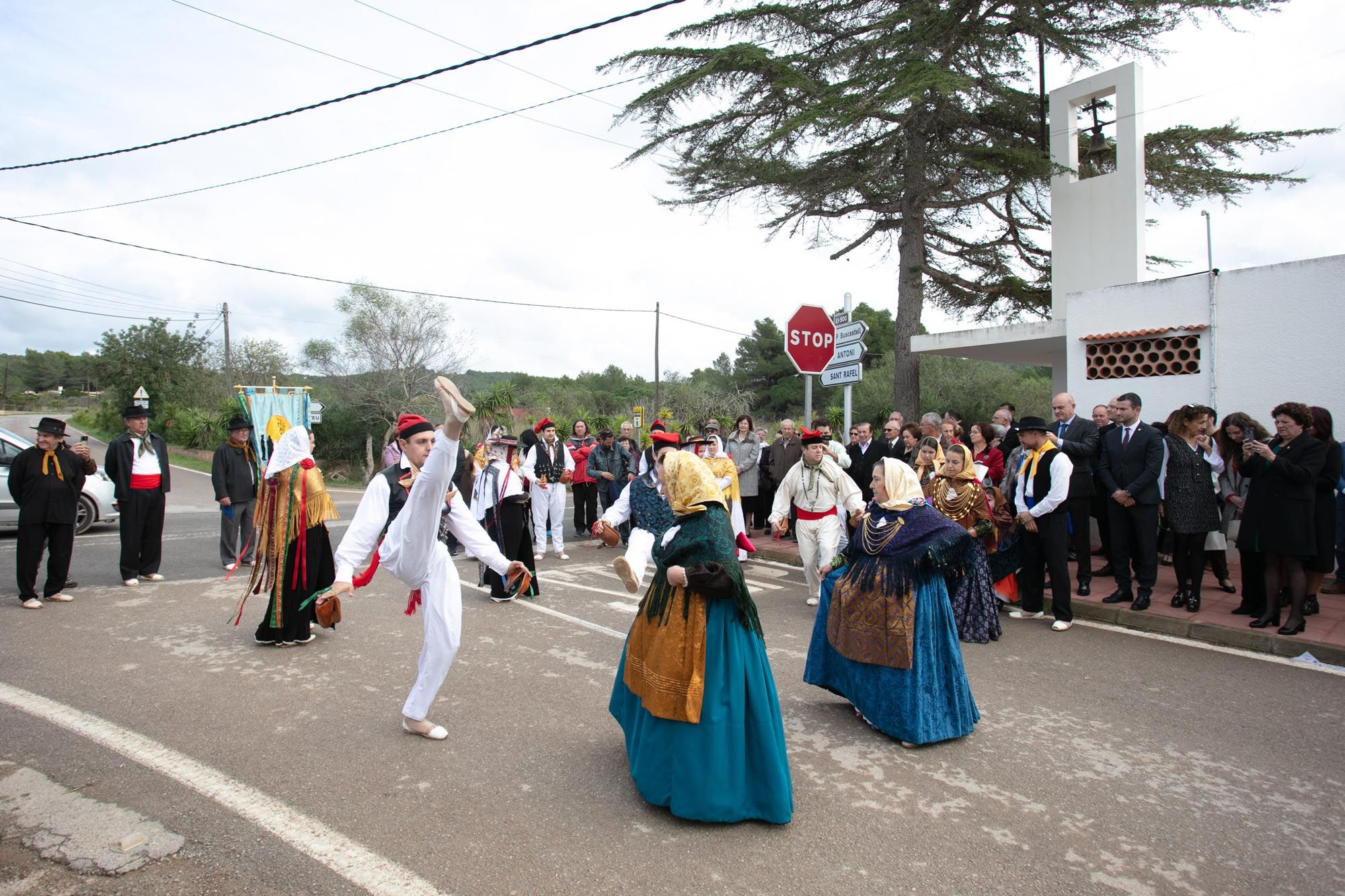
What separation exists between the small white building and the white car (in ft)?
45.4

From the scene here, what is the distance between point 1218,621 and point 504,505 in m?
6.91

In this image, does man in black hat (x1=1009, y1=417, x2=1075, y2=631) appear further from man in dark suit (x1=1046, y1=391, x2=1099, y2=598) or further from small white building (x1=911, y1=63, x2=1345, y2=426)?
small white building (x1=911, y1=63, x2=1345, y2=426)

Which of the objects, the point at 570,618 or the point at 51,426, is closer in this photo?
the point at 570,618

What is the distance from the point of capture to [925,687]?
14.3 feet

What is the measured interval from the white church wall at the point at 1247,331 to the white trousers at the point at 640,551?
8.61m

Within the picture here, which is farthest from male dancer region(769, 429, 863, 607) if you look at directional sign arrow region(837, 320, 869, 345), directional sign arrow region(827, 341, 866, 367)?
directional sign arrow region(837, 320, 869, 345)

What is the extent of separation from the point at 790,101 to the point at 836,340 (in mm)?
7731

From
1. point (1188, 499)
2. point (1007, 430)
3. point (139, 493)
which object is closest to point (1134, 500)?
point (1188, 499)

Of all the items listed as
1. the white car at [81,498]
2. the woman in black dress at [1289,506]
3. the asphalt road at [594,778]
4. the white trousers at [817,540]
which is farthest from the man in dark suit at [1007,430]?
the white car at [81,498]

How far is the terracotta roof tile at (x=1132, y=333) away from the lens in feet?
31.3

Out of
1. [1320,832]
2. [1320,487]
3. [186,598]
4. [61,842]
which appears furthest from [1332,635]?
[186,598]

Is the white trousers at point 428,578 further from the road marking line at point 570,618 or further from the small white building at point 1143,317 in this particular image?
the small white building at point 1143,317

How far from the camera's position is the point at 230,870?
304 cm

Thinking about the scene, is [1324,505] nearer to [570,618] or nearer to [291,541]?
[570,618]
